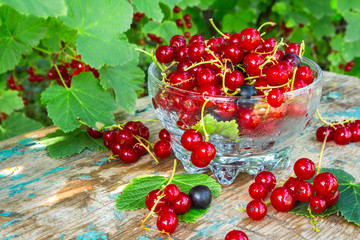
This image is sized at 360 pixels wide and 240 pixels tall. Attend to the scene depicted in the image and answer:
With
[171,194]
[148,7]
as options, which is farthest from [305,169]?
[148,7]

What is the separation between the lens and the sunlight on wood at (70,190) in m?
0.84

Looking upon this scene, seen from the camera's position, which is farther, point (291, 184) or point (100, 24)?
point (100, 24)

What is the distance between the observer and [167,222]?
70cm

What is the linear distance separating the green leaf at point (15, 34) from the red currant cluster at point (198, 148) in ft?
2.13

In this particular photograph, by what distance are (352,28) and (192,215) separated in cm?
175

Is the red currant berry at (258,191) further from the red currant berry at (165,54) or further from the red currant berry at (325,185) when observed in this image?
the red currant berry at (165,54)

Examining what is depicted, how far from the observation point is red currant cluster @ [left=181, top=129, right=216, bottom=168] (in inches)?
28.7

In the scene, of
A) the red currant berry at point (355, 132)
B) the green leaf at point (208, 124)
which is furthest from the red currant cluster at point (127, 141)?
the red currant berry at point (355, 132)

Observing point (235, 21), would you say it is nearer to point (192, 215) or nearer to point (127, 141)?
point (127, 141)

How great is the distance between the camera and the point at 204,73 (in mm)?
790

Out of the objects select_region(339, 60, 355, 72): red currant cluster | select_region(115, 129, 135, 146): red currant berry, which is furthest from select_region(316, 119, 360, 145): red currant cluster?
select_region(339, 60, 355, 72): red currant cluster

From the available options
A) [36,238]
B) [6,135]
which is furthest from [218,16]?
[36,238]

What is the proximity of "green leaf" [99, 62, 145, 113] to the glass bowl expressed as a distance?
291 mm

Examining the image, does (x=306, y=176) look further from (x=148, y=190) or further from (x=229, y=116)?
(x=148, y=190)
